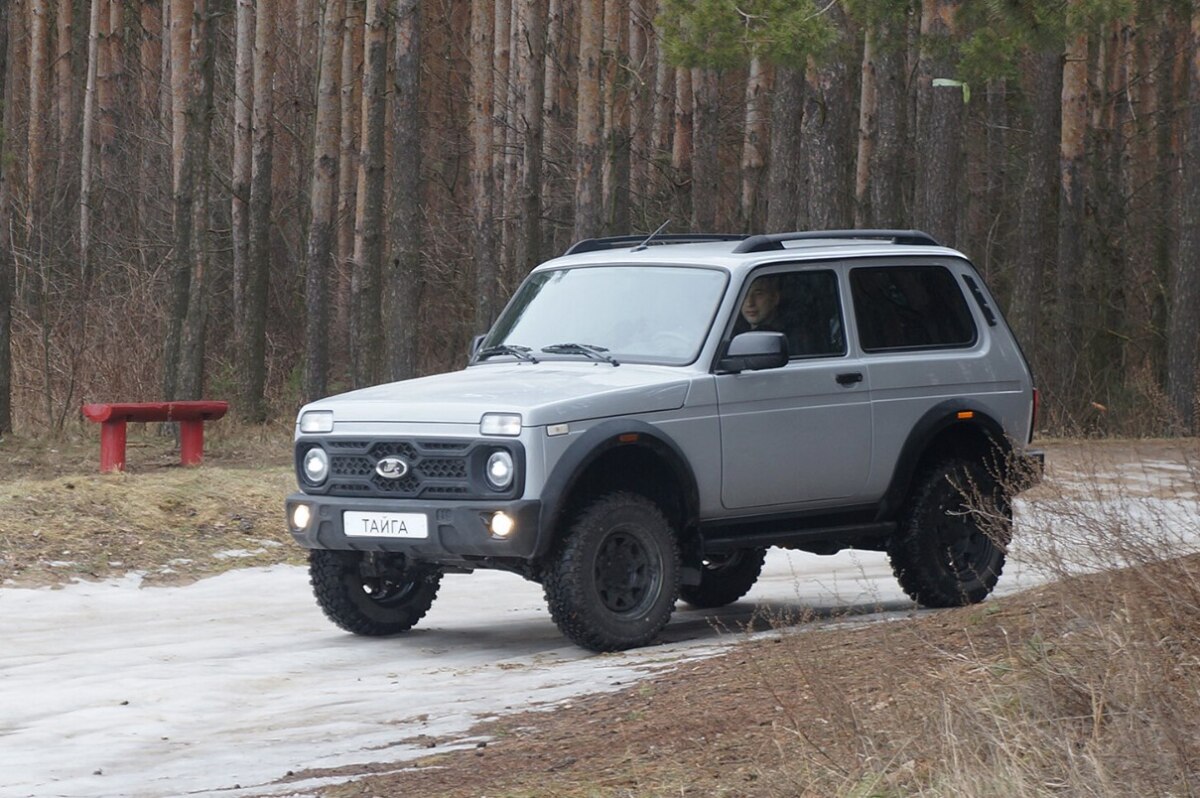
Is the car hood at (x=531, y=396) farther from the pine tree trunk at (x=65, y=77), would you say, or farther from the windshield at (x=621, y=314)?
the pine tree trunk at (x=65, y=77)

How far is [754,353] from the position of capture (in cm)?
992

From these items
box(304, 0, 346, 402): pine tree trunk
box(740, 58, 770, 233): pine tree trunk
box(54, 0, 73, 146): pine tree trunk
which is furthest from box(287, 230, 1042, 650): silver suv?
box(54, 0, 73, 146): pine tree trunk

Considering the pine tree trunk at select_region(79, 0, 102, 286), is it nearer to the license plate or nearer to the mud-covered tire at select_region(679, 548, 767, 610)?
the mud-covered tire at select_region(679, 548, 767, 610)

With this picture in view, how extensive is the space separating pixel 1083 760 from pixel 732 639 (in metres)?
4.42

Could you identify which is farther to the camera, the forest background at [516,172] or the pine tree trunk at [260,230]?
the pine tree trunk at [260,230]

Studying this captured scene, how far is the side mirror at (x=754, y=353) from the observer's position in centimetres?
995

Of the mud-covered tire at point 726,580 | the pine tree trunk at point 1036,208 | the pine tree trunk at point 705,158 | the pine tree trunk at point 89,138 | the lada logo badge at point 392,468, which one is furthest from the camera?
the pine tree trunk at point 89,138

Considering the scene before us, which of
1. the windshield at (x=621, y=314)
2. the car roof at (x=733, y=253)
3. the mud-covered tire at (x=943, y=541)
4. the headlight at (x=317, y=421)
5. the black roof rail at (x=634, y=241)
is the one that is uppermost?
the black roof rail at (x=634, y=241)

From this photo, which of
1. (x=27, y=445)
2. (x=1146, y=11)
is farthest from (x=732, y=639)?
(x=27, y=445)

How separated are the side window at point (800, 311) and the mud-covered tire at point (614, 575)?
1294 mm

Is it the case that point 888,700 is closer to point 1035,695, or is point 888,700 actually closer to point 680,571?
point 1035,695

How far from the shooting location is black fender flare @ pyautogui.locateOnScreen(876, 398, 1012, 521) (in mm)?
10820

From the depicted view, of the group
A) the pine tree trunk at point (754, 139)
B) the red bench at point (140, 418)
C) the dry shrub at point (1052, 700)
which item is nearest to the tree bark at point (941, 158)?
the pine tree trunk at point (754, 139)

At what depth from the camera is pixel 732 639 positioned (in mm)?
10008
